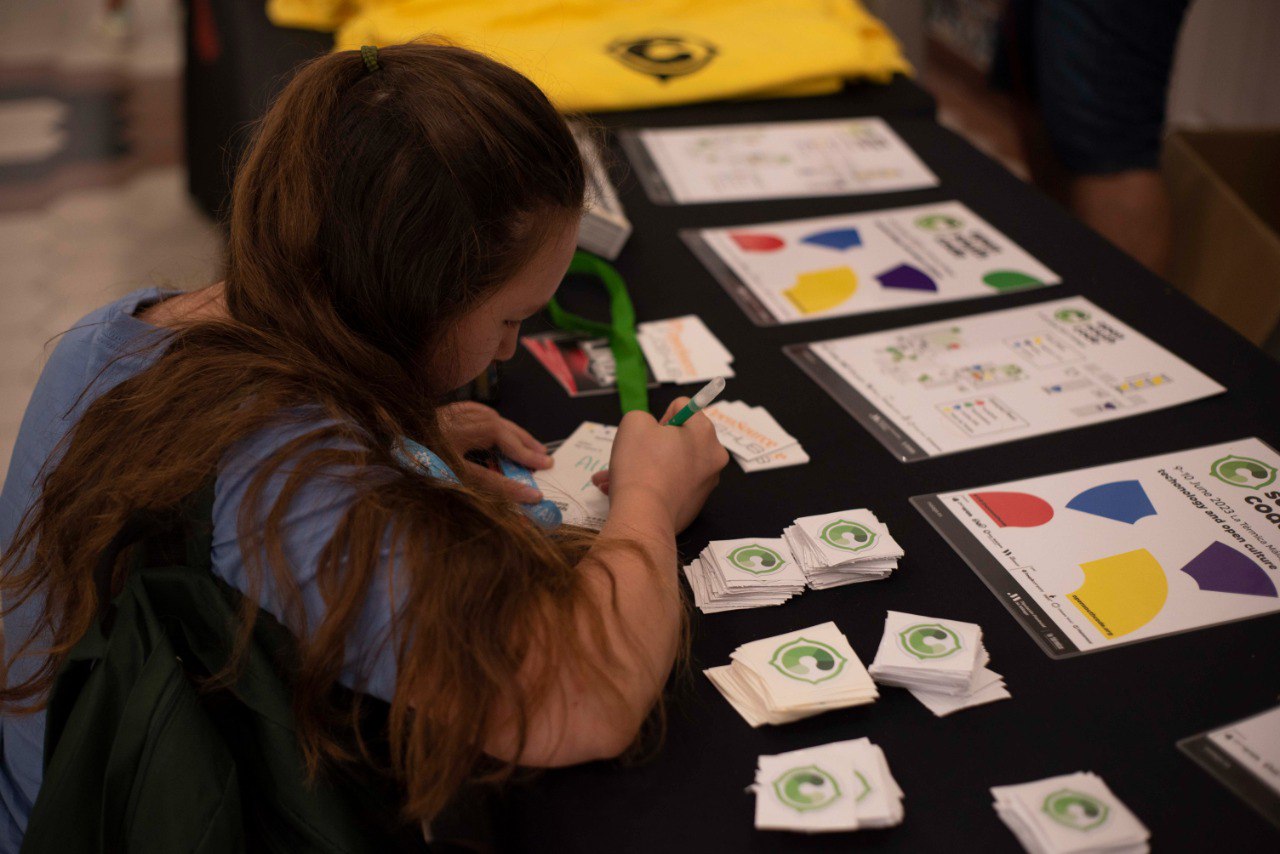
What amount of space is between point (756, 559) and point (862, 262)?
65 cm

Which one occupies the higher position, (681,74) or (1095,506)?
(681,74)

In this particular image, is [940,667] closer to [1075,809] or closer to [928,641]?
[928,641]

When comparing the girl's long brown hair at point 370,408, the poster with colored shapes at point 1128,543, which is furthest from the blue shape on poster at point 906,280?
the girl's long brown hair at point 370,408


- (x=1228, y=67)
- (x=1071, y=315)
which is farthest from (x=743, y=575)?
(x=1228, y=67)

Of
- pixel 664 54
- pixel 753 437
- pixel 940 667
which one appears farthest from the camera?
pixel 664 54

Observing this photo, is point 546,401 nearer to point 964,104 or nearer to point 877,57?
point 877,57

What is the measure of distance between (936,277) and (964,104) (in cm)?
259

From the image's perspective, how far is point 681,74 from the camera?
1.94 m

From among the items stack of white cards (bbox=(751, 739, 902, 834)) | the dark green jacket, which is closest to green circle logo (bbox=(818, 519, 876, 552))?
stack of white cards (bbox=(751, 739, 902, 834))

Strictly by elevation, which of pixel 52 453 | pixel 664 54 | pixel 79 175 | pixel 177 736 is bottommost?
pixel 79 175

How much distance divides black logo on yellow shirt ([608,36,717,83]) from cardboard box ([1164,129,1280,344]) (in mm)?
935

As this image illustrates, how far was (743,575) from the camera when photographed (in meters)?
0.98

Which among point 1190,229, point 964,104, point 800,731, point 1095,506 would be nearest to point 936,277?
point 1095,506

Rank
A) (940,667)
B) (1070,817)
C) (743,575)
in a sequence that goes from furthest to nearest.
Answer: (743,575)
(940,667)
(1070,817)
